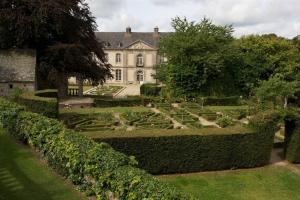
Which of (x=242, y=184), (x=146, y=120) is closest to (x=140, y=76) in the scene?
(x=146, y=120)

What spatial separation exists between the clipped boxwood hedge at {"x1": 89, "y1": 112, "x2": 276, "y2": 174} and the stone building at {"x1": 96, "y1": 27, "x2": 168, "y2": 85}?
176 ft

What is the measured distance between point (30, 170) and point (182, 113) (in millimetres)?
17332

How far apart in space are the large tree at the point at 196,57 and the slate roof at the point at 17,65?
46.0ft

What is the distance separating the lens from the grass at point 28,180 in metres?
10.3

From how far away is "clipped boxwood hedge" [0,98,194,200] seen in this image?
304 inches

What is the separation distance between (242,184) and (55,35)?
27.4m

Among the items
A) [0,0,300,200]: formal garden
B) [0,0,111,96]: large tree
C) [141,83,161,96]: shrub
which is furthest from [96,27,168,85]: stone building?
[0,0,111,96]: large tree

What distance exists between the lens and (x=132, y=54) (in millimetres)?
69688

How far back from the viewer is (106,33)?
71.9 m

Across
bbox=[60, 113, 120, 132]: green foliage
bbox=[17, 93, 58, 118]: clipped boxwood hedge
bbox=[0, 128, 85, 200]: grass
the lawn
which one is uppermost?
bbox=[17, 93, 58, 118]: clipped boxwood hedge

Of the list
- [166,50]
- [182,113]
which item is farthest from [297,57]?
[182,113]

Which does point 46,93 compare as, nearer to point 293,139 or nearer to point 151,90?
point 293,139

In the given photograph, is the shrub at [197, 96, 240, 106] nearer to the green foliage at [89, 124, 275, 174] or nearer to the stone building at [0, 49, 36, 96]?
the stone building at [0, 49, 36, 96]

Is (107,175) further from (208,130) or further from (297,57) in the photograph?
(297,57)
